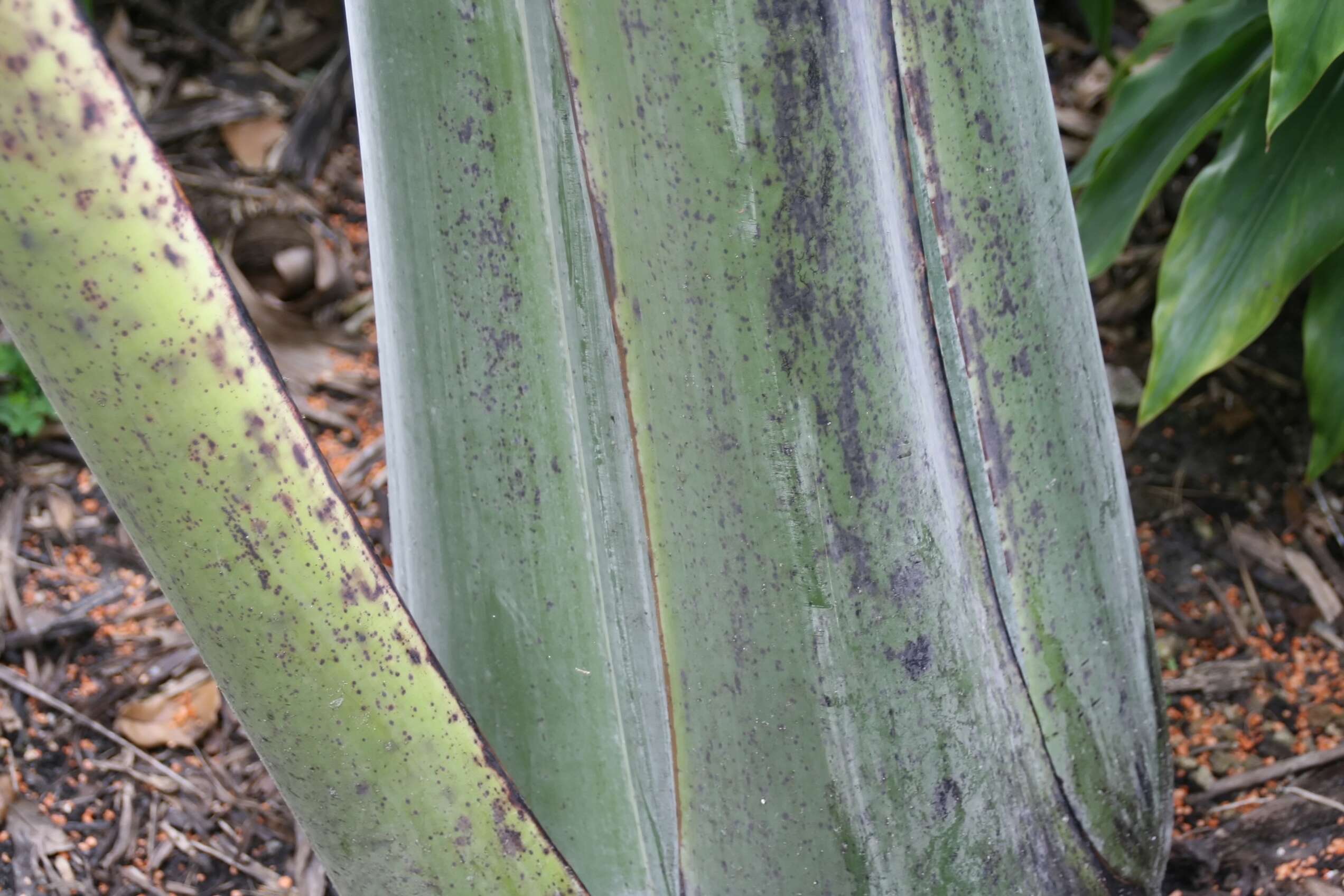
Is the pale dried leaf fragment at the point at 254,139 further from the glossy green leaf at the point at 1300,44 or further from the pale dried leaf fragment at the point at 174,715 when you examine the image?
the glossy green leaf at the point at 1300,44

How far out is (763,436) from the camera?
0.60 m

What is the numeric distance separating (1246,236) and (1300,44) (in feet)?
0.95

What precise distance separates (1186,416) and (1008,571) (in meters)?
0.89

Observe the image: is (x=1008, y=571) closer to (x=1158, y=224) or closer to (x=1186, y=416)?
(x=1186, y=416)

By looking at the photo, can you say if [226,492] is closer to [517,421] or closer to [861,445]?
[517,421]

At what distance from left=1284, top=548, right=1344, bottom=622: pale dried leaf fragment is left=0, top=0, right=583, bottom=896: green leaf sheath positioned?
1.00m

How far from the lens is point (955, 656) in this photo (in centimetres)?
65

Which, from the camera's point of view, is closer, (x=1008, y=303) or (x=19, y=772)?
(x=1008, y=303)

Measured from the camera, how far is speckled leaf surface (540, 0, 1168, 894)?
1.86 feet

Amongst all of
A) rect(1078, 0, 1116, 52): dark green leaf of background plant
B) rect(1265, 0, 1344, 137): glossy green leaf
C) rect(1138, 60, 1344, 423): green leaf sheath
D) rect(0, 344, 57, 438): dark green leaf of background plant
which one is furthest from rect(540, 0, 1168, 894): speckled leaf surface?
rect(0, 344, 57, 438): dark green leaf of background plant

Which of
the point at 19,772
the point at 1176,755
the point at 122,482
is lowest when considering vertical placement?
the point at 19,772

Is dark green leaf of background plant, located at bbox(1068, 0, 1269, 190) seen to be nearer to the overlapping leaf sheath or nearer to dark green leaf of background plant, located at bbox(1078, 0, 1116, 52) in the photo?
dark green leaf of background plant, located at bbox(1078, 0, 1116, 52)

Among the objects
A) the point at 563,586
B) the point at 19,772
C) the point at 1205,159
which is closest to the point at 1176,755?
the point at 563,586

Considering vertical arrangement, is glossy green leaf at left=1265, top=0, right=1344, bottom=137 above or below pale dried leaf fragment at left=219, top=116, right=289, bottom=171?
above
